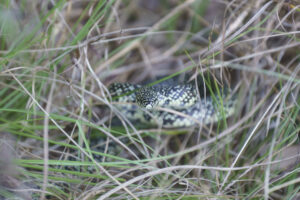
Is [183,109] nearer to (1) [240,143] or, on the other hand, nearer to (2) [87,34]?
(1) [240,143]

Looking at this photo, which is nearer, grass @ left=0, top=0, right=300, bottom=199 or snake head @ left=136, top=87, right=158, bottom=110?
grass @ left=0, top=0, right=300, bottom=199

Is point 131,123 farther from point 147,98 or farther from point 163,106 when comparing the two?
point 147,98

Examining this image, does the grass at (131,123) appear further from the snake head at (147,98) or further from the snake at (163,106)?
the snake head at (147,98)

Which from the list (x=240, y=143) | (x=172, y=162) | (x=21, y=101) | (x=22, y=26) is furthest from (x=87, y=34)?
(x=240, y=143)

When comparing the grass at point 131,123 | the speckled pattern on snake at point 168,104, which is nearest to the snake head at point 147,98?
the speckled pattern on snake at point 168,104

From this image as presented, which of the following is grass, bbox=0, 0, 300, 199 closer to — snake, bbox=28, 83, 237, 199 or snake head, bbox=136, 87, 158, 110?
snake, bbox=28, 83, 237, 199

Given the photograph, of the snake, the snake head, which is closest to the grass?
the snake
